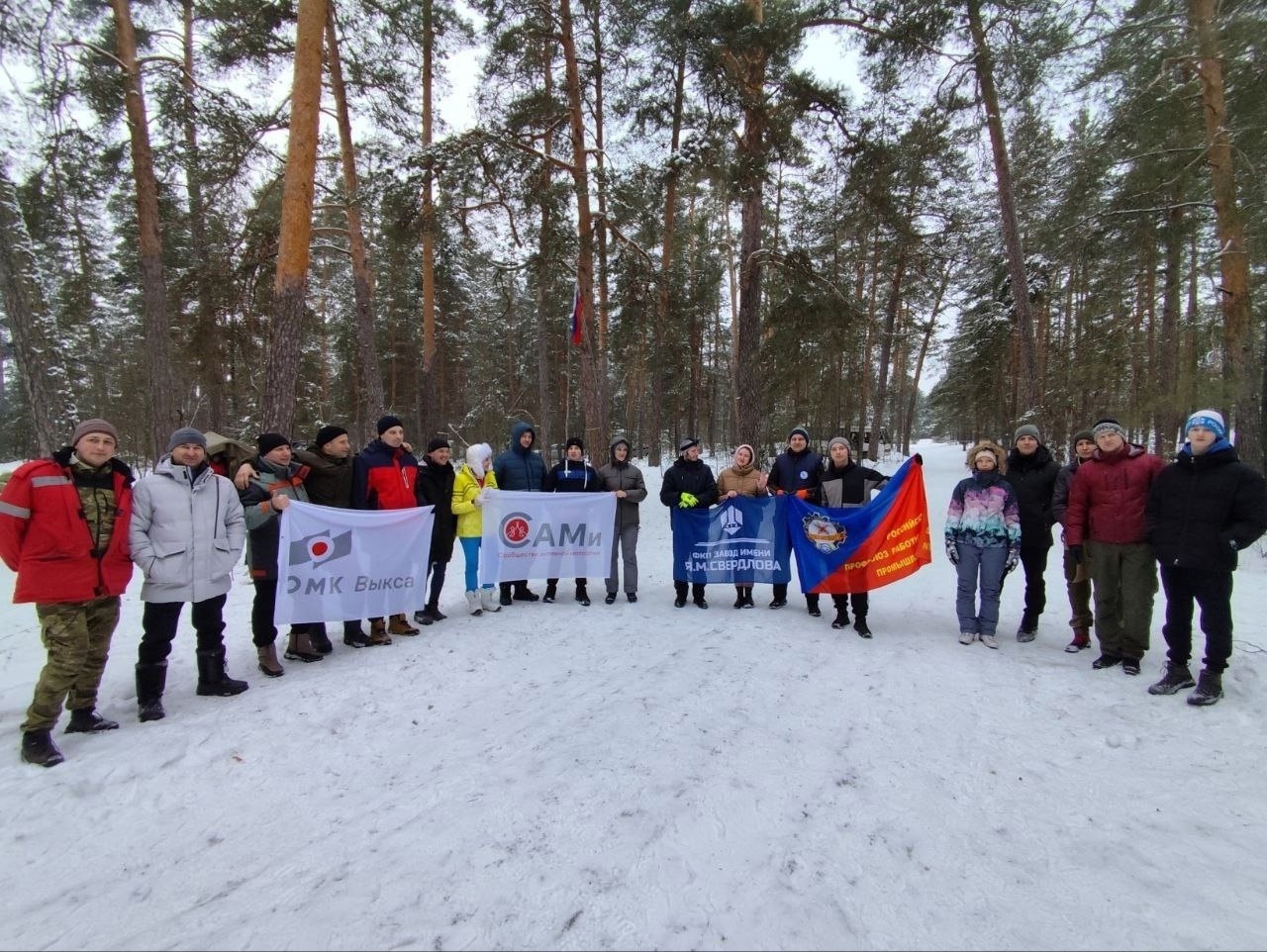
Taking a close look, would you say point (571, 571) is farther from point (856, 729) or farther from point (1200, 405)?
point (1200, 405)

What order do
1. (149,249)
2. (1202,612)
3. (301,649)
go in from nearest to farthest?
(1202,612), (301,649), (149,249)

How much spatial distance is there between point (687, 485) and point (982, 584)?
3168mm

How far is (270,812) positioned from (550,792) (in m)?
1.43

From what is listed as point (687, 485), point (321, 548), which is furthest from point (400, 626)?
point (687, 485)

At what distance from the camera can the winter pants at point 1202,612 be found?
3.98 m

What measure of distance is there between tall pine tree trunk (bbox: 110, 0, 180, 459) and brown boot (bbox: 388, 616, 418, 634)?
20.7 feet

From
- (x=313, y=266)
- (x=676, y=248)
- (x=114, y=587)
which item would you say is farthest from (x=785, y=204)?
(x=114, y=587)

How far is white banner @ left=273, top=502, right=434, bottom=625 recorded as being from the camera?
4848mm

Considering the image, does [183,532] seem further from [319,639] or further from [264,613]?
[319,639]

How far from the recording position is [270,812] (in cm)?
290

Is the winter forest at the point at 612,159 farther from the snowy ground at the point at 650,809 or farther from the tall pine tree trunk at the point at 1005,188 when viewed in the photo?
the snowy ground at the point at 650,809

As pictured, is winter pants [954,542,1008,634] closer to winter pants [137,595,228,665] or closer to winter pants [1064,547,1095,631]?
winter pants [1064,547,1095,631]

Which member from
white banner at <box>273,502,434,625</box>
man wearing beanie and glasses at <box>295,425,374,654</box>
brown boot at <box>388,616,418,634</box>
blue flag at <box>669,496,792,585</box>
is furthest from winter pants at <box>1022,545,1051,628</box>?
man wearing beanie and glasses at <box>295,425,374,654</box>

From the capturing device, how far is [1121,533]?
466cm
